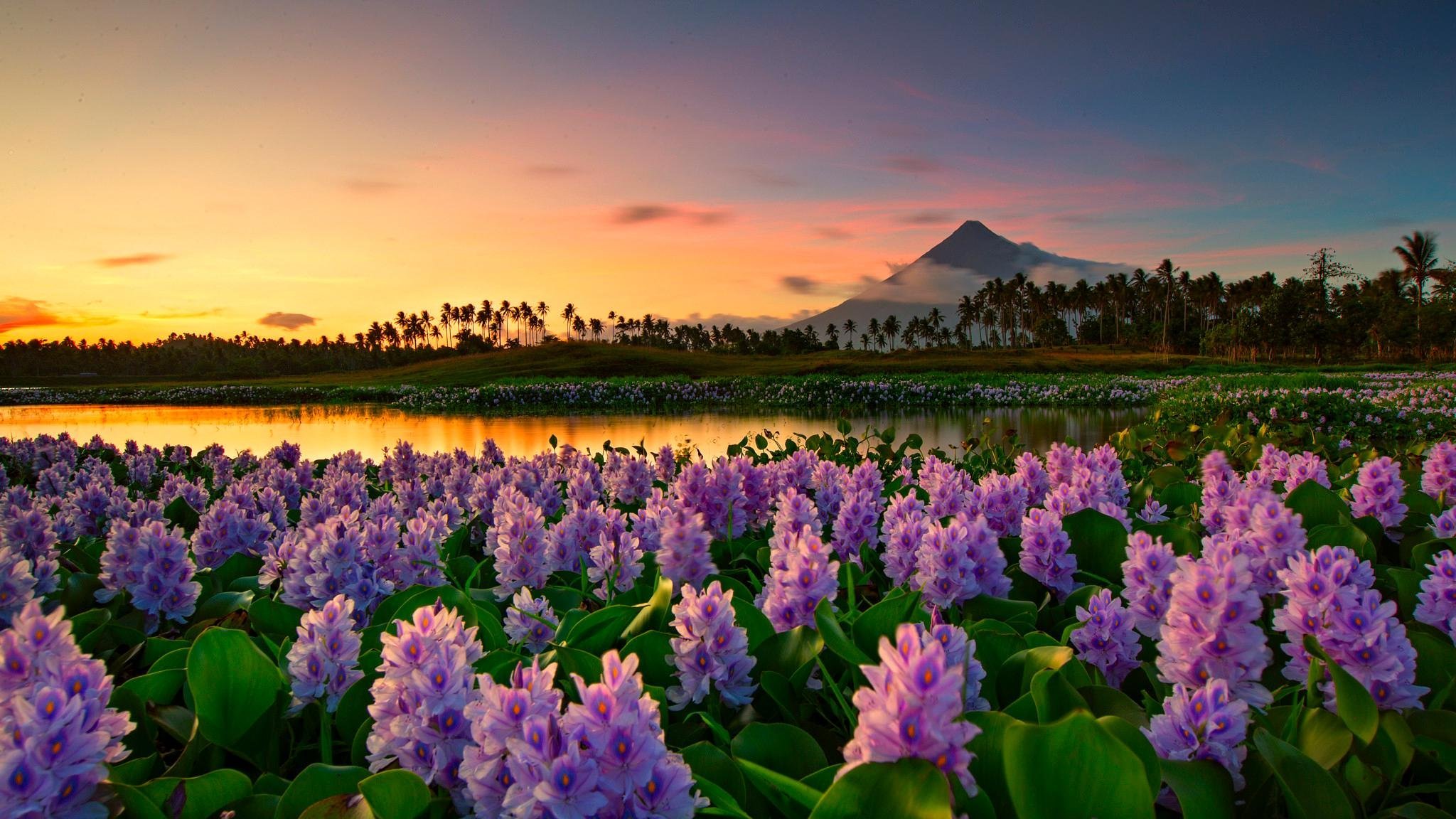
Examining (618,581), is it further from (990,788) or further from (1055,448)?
(1055,448)

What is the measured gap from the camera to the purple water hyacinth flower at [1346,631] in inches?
59.5

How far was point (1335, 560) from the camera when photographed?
1683 millimetres

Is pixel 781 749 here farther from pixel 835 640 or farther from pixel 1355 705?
pixel 1355 705

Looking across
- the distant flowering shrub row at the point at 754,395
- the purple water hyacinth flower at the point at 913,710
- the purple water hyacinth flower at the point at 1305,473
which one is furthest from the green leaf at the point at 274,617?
the distant flowering shrub row at the point at 754,395

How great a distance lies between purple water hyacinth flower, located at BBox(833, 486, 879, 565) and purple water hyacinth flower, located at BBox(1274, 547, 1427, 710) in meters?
1.23

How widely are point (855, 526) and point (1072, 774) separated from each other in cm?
169

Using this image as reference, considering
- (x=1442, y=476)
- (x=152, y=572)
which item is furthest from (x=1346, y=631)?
(x=152, y=572)

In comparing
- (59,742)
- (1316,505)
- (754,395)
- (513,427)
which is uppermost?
(59,742)

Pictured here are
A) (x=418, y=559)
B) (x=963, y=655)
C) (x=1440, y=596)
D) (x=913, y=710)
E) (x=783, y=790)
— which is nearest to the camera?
(x=913, y=710)

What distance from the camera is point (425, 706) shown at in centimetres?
121

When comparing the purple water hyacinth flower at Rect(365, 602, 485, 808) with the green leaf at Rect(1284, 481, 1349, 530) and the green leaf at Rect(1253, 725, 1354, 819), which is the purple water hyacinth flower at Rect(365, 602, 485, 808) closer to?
the green leaf at Rect(1253, 725, 1354, 819)

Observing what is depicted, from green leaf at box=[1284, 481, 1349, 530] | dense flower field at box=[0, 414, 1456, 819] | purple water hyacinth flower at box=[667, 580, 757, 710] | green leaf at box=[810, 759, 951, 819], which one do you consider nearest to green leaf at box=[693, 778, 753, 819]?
dense flower field at box=[0, 414, 1456, 819]

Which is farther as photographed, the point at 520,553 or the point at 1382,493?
the point at 1382,493

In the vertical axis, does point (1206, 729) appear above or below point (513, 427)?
above
